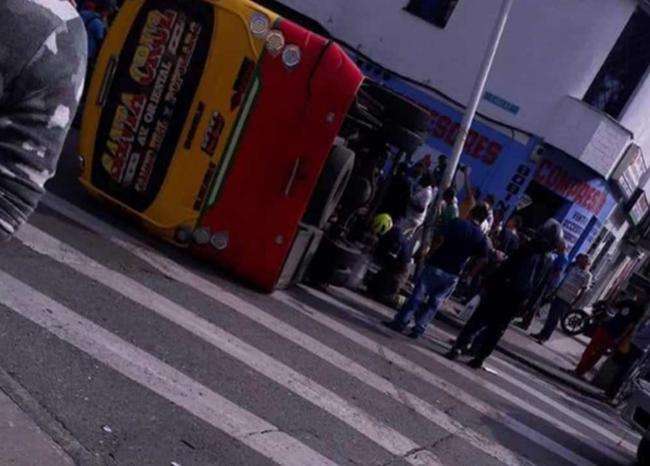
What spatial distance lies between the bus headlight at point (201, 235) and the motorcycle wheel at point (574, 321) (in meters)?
12.7

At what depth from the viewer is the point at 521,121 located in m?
17.5

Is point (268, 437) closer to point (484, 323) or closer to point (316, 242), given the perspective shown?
point (316, 242)

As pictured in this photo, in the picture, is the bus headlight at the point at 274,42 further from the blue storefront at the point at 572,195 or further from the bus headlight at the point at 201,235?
the blue storefront at the point at 572,195

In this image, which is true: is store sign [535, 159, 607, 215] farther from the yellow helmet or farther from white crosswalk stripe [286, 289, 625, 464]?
white crosswalk stripe [286, 289, 625, 464]

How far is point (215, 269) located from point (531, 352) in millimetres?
7567

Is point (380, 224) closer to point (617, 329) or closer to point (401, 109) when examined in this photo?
point (401, 109)

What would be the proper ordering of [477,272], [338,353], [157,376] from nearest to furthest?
1. [157,376]
2. [338,353]
3. [477,272]

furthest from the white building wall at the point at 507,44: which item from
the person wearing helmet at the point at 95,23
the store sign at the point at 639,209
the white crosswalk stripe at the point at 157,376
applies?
the white crosswalk stripe at the point at 157,376

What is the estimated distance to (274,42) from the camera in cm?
761

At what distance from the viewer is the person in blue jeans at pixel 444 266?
887cm

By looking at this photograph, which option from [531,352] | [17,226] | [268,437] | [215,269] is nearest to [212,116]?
[215,269]

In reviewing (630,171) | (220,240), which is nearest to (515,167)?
(630,171)

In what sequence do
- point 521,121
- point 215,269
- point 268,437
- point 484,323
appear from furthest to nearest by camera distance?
point 521,121 → point 484,323 → point 215,269 → point 268,437

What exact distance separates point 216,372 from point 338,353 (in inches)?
84.1
